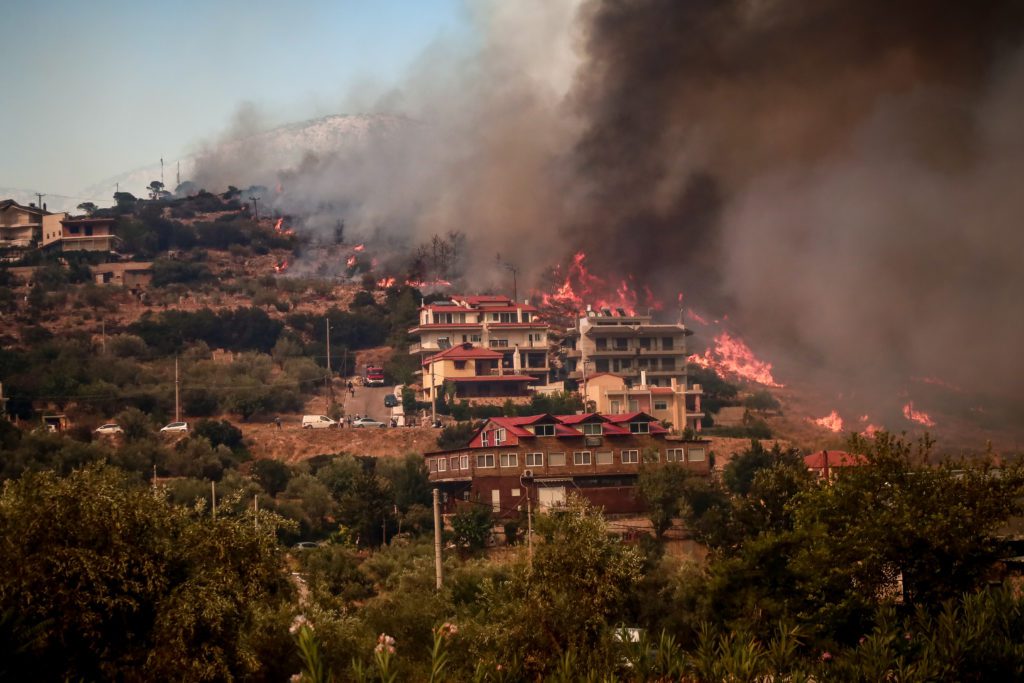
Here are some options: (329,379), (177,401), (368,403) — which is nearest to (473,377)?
(368,403)

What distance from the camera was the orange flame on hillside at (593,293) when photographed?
6565 inches

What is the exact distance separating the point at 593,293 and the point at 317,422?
53.7m

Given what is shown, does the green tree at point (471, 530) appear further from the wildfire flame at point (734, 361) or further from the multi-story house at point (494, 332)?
the wildfire flame at point (734, 361)

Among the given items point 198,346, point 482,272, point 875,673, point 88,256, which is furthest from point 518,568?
point 88,256

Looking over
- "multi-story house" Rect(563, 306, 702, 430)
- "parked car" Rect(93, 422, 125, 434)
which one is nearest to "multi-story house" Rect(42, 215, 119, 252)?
"multi-story house" Rect(563, 306, 702, 430)

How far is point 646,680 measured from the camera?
109 feet

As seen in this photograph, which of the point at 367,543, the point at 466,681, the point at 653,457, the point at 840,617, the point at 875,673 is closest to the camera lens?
the point at 875,673

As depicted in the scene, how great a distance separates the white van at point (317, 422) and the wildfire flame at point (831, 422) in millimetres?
42595

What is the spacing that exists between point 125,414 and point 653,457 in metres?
48.1

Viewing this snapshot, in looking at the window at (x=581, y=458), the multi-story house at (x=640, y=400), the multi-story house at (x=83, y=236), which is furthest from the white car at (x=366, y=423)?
the multi-story house at (x=83, y=236)

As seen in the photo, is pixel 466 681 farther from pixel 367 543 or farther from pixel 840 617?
pixel 367 543

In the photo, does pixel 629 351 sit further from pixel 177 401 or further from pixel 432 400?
pixel 177 401

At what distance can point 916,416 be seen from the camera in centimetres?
11450

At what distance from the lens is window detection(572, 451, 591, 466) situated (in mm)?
94250
